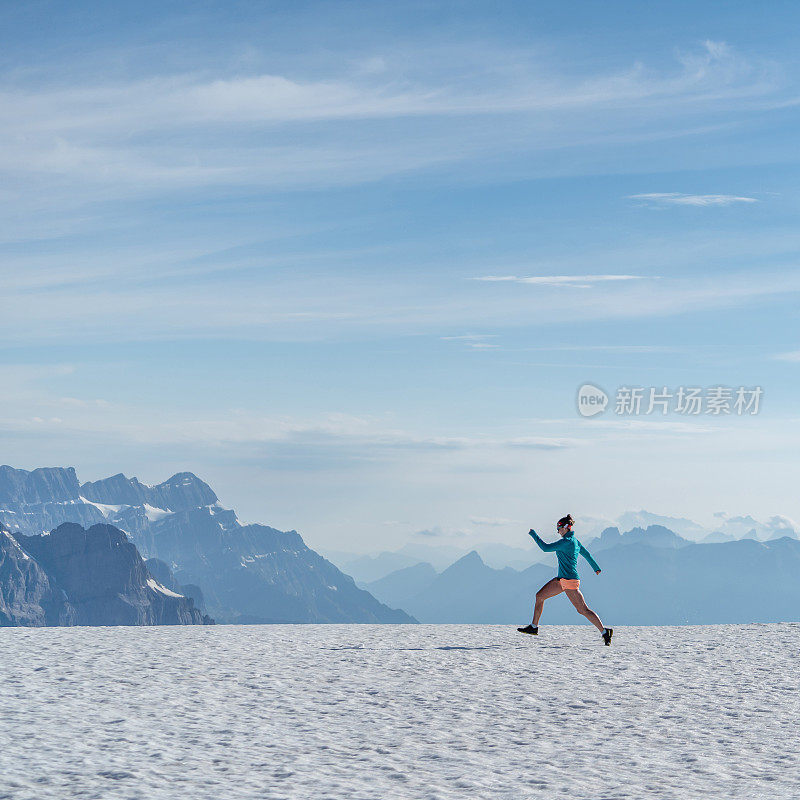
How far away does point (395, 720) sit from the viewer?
11.8 meters

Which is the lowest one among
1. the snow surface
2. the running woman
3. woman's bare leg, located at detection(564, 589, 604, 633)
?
the snow surface

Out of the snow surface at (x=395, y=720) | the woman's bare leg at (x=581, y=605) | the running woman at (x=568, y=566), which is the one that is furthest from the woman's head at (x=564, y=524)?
the snow surface at (x=395, y=720)

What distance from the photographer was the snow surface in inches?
347

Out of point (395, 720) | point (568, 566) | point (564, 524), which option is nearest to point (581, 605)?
point (568, 566)

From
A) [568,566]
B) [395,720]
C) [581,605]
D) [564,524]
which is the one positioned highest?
[564,524]

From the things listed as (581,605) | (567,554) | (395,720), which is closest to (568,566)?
(567,554)

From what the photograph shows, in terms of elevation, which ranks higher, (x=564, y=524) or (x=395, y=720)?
(x=564, y=524)

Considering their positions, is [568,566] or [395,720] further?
[568,566]

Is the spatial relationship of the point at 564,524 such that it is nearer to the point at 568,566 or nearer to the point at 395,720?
the point at 568,566

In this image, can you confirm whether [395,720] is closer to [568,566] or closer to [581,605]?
[568,566]

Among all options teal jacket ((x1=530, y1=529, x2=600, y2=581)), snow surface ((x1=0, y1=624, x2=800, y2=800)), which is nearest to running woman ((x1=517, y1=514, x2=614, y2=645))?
teal jacket ((x1=530, y1=529, x2=600, y2=581))

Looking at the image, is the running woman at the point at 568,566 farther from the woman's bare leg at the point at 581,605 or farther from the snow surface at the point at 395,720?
the snow surface at the point at 395,720

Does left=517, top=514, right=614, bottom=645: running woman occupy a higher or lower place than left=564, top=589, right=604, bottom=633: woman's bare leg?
higher

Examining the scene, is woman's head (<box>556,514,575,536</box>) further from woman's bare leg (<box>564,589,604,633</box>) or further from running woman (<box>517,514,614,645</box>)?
woman's bare leg (<box>564,589,604,633</box>)
